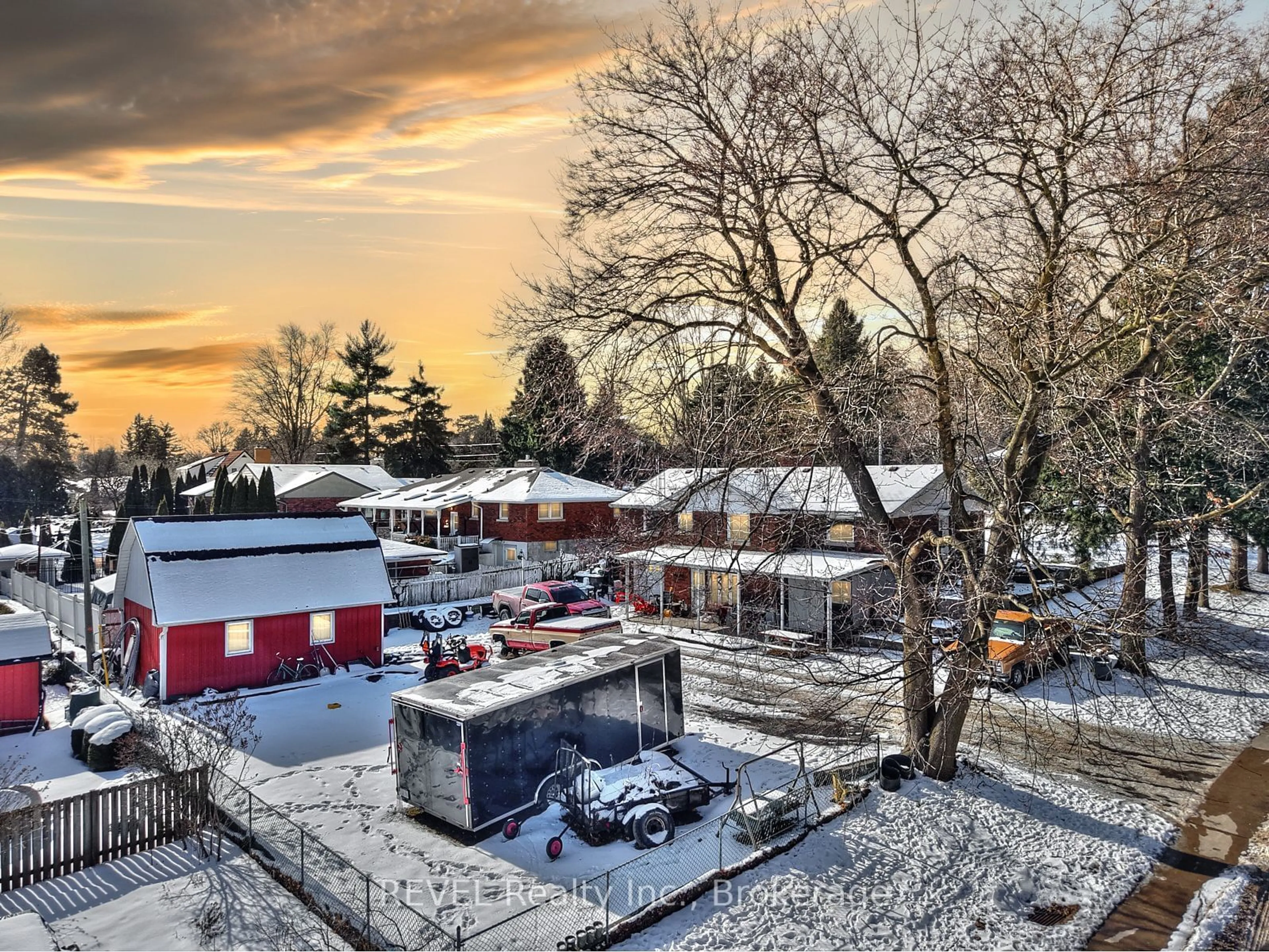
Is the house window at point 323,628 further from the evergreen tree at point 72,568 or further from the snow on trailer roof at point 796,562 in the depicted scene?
the evergreen tree at point 72,568

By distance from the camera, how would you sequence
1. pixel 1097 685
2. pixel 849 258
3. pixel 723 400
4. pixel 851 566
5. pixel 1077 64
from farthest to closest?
pixel 851 566 < pixel 1097 685 < pixel 723 400 < pixel 849 258 < pixel 1077 64

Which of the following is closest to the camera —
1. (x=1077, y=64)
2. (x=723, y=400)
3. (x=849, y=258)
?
(x=1077, y=64)

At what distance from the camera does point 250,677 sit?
1969 cm

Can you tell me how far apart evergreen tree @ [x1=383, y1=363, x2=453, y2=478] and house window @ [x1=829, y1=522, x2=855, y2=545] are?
43.3 m

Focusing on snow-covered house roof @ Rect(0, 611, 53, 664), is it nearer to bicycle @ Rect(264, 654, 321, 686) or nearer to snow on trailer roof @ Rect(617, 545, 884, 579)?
bicycle @ Rect(264, 654, 321, 686)

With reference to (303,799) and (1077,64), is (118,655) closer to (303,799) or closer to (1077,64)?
(303,799)

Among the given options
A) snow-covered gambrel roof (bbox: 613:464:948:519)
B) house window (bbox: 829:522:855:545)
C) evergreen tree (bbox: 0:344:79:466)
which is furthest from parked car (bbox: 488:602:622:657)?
evergreen tree (bbox: 0:344:79:466)

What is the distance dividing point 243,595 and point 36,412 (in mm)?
57138

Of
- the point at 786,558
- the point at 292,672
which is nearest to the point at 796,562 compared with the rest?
the point at 786,558

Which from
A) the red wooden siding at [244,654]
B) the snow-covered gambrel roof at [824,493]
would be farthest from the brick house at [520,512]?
the red wooden siding at [244,654]

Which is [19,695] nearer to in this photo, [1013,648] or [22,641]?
[22,641]

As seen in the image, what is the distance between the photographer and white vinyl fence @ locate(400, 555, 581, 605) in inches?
1178

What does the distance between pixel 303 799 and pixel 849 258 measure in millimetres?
12809

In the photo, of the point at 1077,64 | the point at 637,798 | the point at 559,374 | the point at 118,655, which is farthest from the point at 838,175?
the point at 118,655
